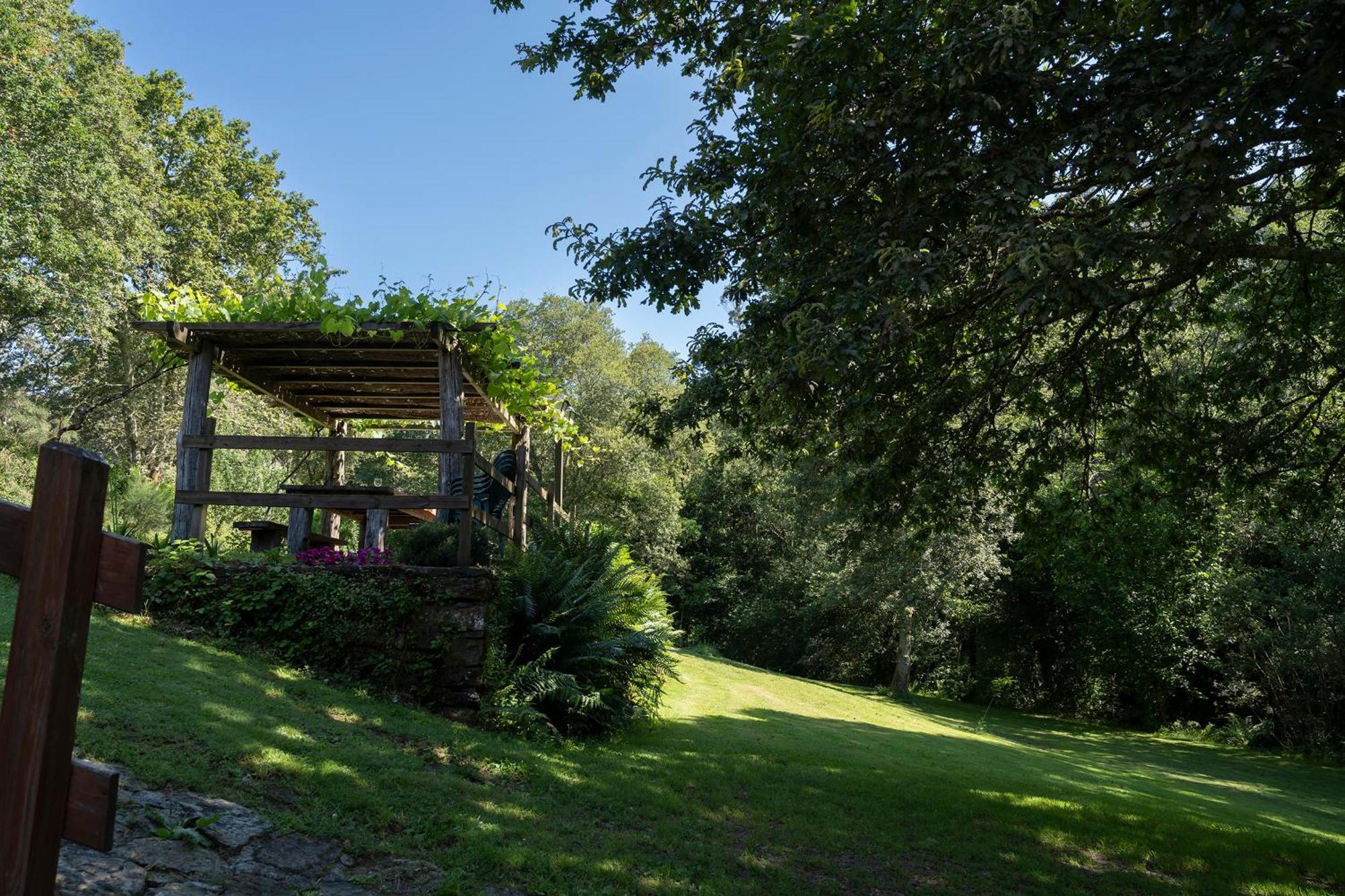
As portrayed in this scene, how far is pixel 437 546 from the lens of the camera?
9.12 metres

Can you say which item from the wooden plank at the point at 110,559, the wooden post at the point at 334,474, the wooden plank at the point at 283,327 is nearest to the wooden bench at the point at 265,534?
the wooden post at the point at 334,474

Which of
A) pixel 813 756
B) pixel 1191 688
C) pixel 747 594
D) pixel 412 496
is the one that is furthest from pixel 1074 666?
pixel 412 496

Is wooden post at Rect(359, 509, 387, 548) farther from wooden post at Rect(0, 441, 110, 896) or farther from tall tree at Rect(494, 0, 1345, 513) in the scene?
wooden post at Rect(0, 441, 110, 896)

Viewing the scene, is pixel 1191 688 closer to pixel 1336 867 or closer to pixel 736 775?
pixel 1336 867

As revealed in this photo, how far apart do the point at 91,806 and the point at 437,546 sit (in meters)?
7.08

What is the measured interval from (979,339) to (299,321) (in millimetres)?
6746

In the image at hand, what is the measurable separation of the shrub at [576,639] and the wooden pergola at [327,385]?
2.73ft

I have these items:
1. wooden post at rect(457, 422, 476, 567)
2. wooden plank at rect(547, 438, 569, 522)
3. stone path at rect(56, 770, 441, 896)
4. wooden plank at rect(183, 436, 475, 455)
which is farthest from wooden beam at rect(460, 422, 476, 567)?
stone path at rect(56, 770, 441, 896)

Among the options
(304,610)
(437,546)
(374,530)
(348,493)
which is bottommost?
(304,610)

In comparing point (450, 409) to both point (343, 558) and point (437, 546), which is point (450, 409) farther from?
point (343, 558)

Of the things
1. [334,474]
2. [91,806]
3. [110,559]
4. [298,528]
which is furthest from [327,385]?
[91,806]

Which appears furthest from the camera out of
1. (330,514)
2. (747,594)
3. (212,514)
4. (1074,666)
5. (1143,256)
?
(747,594)

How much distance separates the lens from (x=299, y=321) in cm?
884

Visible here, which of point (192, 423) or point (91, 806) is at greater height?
point (192, 423)
